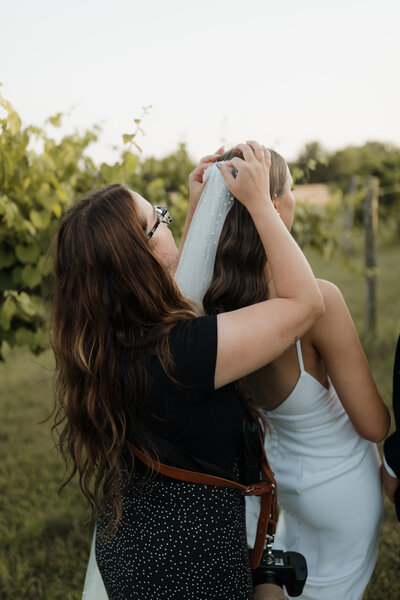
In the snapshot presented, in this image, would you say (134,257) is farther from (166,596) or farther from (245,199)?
(166,596)

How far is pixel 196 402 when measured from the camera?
129 cm

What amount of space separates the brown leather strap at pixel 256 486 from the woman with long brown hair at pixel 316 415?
25cm

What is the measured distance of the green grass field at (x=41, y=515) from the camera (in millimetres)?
3039

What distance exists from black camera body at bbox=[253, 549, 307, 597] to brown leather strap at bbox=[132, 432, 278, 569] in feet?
0.15

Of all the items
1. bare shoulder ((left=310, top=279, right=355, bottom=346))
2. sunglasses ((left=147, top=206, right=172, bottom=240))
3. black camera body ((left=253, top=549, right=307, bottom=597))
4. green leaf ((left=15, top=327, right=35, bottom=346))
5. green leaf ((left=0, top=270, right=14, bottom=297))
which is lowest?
black camera body ((left=253, top=549, right=307, bottom=597))

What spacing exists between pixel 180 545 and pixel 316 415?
64 centimetres

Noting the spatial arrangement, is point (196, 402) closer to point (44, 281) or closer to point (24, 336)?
point (44, 281)

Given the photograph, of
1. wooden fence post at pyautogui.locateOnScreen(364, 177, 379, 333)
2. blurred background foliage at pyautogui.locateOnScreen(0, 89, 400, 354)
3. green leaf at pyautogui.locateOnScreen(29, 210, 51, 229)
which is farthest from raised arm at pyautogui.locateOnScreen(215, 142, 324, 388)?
wooden fence post at pyautogui.locateOnScreen(364, 177, 379, 333)

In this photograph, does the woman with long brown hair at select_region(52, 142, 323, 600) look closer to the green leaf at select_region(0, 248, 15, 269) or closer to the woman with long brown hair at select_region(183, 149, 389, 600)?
the woman with long brown hair at select_region(183, 149, 389, 600)

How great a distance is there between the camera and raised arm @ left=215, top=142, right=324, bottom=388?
1237 millimetres

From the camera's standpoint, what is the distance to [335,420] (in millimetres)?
1795

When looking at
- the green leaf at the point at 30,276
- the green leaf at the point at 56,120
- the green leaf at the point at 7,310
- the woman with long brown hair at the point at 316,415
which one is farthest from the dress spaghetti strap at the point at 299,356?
the green leaf at the point at 56,120

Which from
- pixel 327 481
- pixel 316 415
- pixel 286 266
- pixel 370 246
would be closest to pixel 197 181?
pixel 286 266

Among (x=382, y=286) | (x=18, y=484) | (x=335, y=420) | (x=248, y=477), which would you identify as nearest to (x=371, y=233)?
(x=382, y=286)
